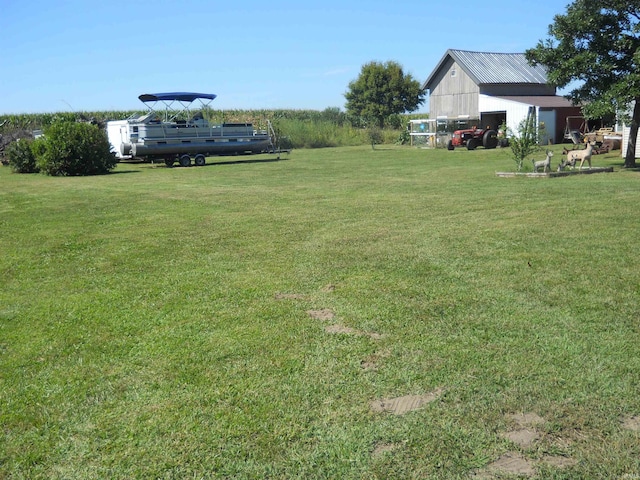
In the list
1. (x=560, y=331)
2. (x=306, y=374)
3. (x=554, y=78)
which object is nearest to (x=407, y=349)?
(x=306, y=374)

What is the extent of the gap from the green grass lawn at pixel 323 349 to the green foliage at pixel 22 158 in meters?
16.1

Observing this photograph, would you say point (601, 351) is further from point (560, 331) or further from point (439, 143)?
point (439, 143)

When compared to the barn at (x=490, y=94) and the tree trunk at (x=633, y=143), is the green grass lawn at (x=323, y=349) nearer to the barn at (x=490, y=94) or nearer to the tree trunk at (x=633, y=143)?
the tree trunk at (x=633, y=143)

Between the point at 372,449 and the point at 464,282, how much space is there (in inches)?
120

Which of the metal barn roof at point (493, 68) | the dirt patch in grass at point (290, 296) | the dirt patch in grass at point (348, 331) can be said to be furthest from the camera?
the metal barn roof at point (493, 68)

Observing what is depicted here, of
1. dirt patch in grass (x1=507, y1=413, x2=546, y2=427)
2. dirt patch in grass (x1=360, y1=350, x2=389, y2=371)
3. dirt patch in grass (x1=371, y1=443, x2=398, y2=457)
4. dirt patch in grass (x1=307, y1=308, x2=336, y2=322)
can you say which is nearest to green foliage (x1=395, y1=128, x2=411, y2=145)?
dirt patch in grass (x1=307, y1=308, x2=336, y2=322)

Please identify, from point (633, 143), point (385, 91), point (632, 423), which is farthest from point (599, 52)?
point (385, 91)

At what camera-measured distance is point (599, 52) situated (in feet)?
59.3

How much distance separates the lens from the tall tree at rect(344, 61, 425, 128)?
64.0 metres

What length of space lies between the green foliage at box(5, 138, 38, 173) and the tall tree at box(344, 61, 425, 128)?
43911 mm

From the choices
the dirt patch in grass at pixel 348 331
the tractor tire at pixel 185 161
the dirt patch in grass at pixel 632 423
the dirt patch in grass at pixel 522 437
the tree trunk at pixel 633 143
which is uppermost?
the tree trunk at pixel 633 143

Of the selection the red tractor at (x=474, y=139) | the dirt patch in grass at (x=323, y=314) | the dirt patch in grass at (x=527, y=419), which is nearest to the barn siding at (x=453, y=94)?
the red tractor at (x=474, y=139)

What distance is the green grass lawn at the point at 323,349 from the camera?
308 centimetres

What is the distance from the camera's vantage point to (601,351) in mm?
4137
